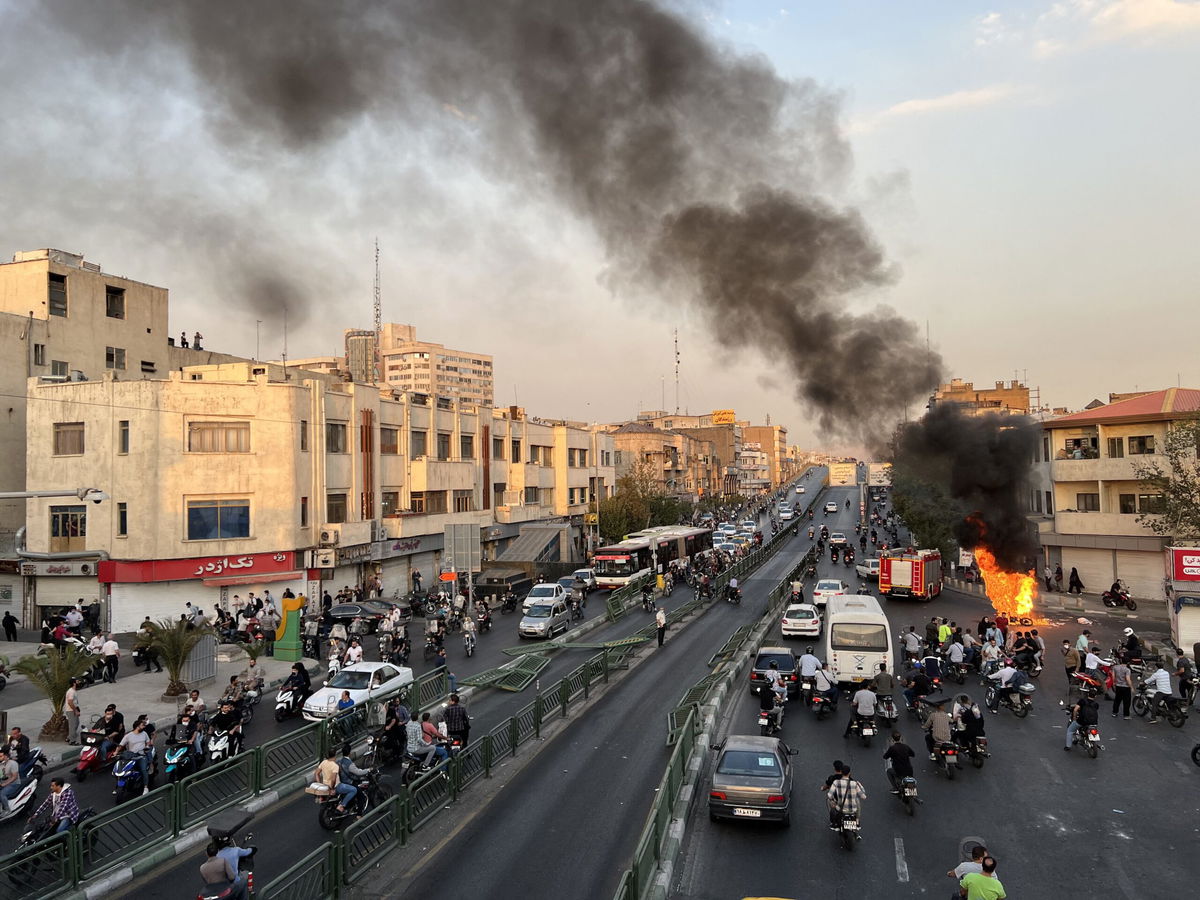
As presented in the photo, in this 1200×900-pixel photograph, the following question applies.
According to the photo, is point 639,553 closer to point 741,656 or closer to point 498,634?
point 498,634

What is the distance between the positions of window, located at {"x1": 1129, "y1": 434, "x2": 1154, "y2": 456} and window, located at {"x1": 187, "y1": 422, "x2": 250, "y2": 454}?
153 ft

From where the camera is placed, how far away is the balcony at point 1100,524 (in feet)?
148

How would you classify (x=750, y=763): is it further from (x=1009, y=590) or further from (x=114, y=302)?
(x=114, y=302)

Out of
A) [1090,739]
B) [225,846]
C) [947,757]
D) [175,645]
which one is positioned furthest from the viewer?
[175,645]

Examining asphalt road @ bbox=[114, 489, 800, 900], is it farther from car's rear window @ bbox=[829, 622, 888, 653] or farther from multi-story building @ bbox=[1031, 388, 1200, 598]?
multi-story building @ bbox=[1031, 388, 1200, 598]

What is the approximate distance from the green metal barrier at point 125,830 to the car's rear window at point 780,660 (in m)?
14.8

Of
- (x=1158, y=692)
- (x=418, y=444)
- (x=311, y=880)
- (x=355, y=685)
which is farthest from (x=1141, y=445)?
(x=311, y=880)

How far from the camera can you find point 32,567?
34.9m

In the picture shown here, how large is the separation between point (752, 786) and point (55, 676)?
15845mm

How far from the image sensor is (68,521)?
35594mm

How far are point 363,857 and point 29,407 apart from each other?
3320cm

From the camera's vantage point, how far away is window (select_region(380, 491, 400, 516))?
1807 inches

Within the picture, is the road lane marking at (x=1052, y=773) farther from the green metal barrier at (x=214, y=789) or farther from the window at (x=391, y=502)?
the window at (x=391, y=502)

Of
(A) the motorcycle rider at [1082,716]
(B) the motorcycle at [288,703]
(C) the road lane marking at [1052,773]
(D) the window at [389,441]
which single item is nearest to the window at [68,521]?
(D) the window at [389,441]
